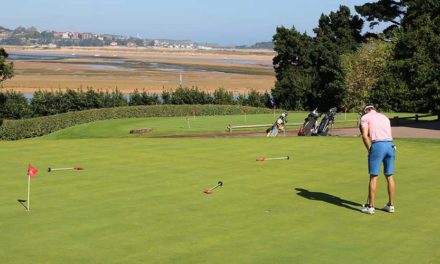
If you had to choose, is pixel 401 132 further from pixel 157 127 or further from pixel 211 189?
pixel 211 189

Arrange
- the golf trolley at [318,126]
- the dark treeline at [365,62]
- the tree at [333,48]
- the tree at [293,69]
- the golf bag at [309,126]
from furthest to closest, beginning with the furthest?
the tree at [293,69] → the tree at [333,48] → the dark treeline at [365,62] → the golf bag at [309,126] → the golf trolley at [318,126]

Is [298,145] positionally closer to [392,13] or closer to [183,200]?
[183,200]

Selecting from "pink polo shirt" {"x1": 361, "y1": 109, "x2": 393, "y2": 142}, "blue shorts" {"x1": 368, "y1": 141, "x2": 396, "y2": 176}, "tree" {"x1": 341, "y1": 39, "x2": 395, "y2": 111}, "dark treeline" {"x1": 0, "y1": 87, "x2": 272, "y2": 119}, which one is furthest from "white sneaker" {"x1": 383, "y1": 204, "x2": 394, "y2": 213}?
"dark treeline" {"x1": 0, "y1": 87, "x2": 272, "y2": 119}

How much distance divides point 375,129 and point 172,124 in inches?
1254

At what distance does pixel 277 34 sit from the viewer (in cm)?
7731

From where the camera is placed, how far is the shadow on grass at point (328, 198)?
12289 millimetres

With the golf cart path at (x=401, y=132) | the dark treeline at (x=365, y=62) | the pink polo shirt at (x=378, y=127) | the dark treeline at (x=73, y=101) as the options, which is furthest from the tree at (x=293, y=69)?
the pink polo shirt at (x=378, y=127)

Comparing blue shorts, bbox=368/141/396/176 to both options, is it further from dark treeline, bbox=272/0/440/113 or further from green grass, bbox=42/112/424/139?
dark treeline, bbox=272/0/440/113

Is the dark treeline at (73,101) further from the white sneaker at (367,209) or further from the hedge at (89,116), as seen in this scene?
the white sneaker at (367,209)

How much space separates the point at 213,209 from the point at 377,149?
331cm

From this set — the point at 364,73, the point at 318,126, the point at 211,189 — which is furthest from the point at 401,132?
the point at 364,73

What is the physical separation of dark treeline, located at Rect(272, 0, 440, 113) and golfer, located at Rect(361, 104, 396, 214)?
94.4ft

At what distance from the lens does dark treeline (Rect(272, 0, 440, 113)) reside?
138 ft

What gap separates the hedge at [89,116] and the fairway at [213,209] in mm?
26752
